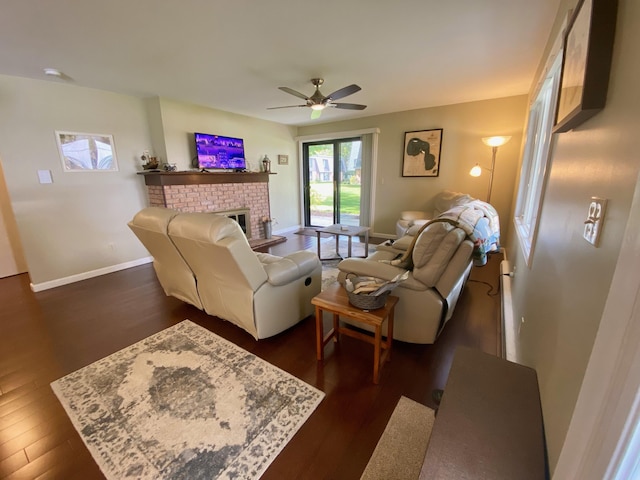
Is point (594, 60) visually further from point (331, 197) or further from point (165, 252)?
point (331, 197)

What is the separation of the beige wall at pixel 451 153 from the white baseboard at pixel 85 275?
436 centimetres

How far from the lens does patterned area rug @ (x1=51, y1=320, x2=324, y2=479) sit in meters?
1.29

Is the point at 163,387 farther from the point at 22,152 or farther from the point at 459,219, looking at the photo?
the point at 22,152

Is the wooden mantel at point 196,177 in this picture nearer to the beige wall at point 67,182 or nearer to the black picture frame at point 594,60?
the beige wall at point 67,182

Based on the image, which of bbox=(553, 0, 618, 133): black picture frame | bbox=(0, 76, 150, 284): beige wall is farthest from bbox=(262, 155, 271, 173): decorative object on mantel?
bbox=(553, 0, 618, 133): black picture frame

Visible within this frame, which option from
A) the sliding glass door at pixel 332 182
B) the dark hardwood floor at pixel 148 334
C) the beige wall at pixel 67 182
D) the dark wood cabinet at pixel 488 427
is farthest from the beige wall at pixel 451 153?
the dark wood cabinet at pixel 488 427

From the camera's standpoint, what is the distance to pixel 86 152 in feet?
11.5

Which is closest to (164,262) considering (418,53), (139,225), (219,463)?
(139,225)

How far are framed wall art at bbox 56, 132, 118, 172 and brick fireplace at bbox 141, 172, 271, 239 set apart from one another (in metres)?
0.44

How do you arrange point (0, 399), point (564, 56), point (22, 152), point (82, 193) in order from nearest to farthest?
1. point (564, 56)
2. point (0, 399)
3. point (22, 152)
4. point (82, 193)

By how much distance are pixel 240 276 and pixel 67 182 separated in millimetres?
3164

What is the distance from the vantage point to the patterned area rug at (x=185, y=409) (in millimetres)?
1285

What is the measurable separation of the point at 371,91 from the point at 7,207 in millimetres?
5256

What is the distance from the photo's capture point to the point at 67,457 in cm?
133
